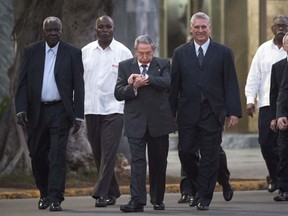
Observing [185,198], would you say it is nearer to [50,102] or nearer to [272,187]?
[272,187]

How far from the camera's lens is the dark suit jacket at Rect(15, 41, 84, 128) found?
14.4 m

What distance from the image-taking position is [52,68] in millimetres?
14547

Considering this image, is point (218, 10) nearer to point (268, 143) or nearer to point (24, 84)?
point (268, 143)

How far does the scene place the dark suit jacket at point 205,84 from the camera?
1430 cm

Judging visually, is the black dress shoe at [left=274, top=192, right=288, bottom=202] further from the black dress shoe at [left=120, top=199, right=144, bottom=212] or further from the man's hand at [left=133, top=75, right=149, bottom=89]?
the man's hand at [left=133, top=75, right=149, bottom=89]

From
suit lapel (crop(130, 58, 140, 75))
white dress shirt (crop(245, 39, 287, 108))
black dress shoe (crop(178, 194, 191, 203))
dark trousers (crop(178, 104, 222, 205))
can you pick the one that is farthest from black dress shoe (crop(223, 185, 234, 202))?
suit lapel (crop(130, 58, 140, 75))

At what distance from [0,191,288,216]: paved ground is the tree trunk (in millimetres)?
1966

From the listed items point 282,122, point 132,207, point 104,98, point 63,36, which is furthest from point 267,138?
point 63,36

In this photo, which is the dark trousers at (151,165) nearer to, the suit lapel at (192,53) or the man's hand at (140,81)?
the man's hand at (140,81)

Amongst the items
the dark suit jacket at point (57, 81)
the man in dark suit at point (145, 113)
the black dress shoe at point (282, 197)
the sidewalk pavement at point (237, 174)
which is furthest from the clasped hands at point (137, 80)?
the sidewalk pavement at point (237, 174)

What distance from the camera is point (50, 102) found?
1447cm

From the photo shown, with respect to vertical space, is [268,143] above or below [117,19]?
below

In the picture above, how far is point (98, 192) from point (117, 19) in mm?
6873

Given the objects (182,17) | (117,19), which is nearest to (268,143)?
(117,19)
